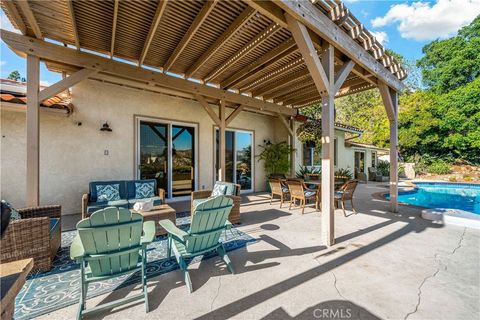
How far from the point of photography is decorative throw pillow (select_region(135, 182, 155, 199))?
489cm

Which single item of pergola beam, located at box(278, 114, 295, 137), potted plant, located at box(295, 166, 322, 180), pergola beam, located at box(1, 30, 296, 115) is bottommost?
potted plant, located at box(295, 166, 322, 180)

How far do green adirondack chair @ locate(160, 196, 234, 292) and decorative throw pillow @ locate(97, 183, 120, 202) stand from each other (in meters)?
2.64

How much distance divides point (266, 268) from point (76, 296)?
6.98 ft

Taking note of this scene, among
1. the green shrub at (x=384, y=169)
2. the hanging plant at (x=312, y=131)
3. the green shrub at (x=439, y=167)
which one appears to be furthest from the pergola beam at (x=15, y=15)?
the green shrub at (x=439, y=167)

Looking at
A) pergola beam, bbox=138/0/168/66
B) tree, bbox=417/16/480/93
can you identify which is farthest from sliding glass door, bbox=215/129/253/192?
tree, bbox=417/16/480/93

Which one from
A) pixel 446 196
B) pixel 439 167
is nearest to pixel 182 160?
pixel 446 196

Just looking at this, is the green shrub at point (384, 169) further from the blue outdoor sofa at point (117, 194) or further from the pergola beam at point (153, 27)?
the pergola beam at point (153, 27)

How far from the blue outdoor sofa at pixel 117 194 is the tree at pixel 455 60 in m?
22.9

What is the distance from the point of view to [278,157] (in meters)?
8.19

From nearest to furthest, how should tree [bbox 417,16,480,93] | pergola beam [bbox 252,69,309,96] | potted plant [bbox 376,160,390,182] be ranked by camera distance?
pergola beam [bbox 252,69,309,96] → potted plant [bbox 376,160,390,182] → tree [bbox 417,16,480,93]

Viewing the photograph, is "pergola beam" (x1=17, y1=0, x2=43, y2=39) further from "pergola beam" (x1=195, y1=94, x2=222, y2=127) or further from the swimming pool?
the swimming pool

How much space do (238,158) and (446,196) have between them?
969cm

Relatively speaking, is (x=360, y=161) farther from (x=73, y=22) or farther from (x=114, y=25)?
(x=73, y=22)

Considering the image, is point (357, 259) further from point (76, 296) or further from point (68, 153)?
point (68, 153)
